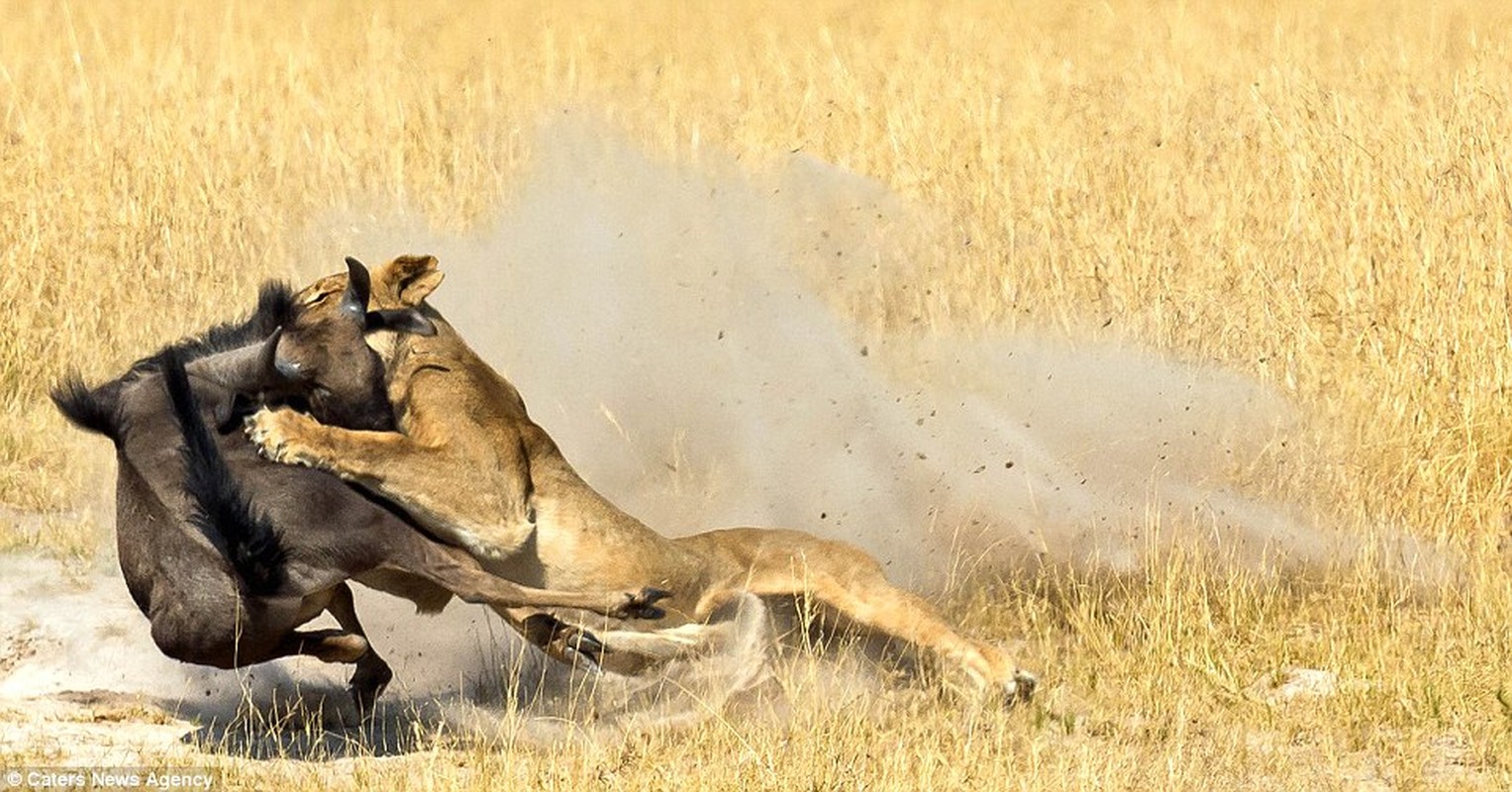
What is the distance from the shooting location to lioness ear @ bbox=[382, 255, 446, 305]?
21.3 feet

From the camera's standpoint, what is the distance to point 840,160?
11.4m

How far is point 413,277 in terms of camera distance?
6.55 metres

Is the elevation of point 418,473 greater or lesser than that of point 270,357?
lesser

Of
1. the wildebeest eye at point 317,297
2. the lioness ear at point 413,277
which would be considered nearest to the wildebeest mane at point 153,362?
the wildebeest eye at point 317,297

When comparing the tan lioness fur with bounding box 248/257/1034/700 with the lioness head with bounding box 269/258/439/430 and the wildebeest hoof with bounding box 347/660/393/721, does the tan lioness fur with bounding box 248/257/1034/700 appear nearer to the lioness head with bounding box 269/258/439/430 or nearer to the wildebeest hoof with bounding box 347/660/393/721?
the lioness head with bounding box 269/258/439/430

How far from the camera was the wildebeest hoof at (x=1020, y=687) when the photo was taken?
644cm

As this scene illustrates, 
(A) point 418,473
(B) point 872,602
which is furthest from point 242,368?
(B) point 872,602

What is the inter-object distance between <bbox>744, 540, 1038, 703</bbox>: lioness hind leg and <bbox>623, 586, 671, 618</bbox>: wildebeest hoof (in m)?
0.82

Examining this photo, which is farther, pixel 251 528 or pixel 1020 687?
pixel 1020 687

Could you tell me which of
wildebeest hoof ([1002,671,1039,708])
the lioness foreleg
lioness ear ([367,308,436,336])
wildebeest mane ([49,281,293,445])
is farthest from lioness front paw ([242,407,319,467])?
wildebeest hoof ([1002,671,1039,708])

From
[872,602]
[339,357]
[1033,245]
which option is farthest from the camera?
[1033,245]

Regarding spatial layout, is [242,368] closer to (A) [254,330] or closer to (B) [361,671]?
(A) [254,330]

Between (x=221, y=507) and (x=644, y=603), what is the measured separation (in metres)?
1.16

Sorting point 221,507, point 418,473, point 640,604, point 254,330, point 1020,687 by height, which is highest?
point 254,330
